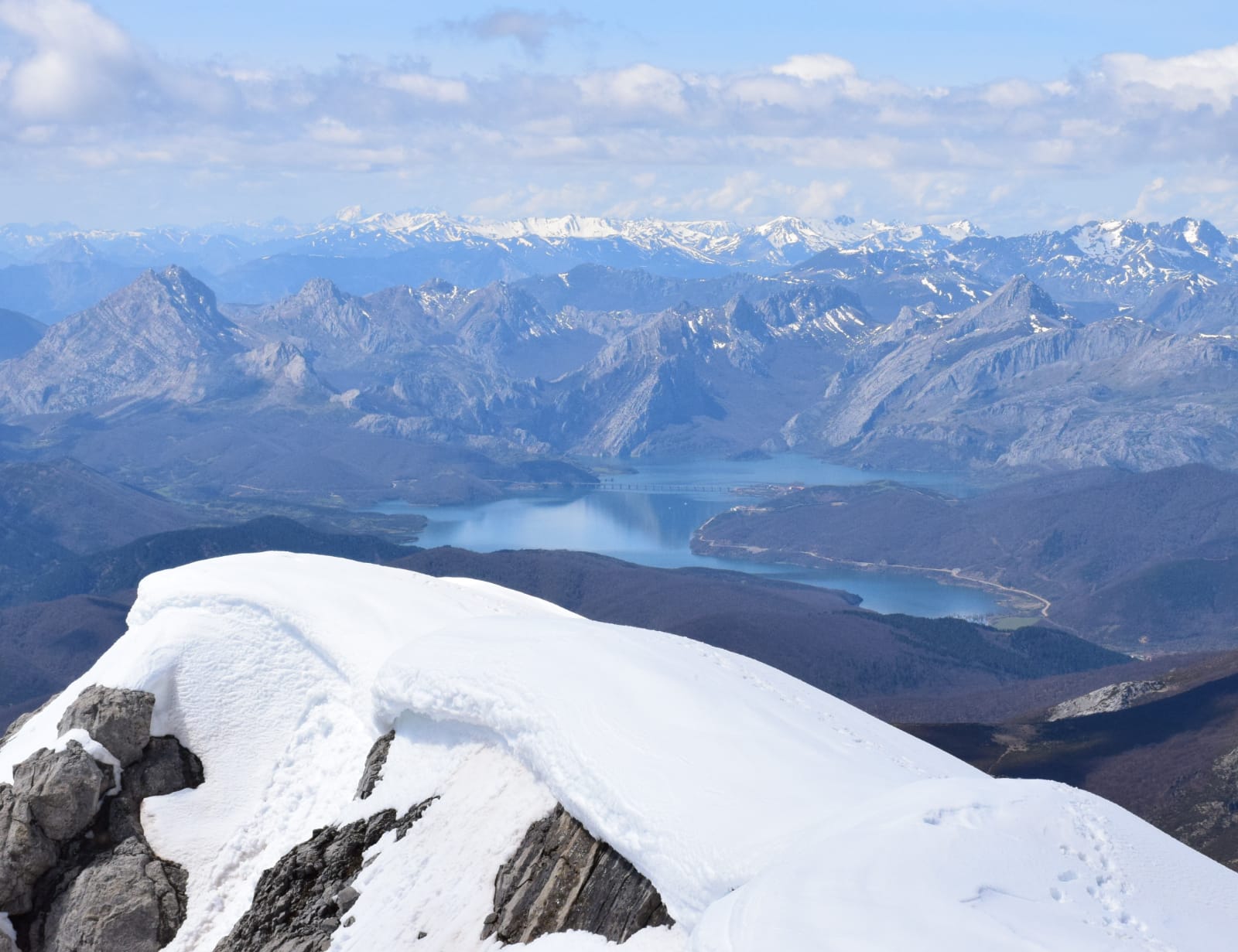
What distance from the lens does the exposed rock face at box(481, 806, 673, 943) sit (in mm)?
21156

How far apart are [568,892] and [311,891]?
6218 mm

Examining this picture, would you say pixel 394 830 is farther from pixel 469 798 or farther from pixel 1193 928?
pixel 1193 928

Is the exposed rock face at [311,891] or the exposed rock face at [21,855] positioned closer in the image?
the exposed rock face at [311,891]

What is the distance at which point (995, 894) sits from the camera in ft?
63.1

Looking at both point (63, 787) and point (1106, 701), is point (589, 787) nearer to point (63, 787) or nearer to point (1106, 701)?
point (63, 787)

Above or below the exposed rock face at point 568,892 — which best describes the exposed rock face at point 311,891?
below

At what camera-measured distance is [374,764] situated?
1092 inches

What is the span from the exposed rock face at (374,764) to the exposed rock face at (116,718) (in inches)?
229

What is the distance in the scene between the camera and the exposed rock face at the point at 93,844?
85.0 feet

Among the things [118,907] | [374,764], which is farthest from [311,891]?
[118,907]

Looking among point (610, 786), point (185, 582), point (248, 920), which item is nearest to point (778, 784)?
point (610, 786)

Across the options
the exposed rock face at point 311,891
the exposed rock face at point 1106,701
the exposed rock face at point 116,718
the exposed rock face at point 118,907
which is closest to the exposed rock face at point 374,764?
the exposed rock face at point 311,891

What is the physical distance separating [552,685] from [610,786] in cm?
375

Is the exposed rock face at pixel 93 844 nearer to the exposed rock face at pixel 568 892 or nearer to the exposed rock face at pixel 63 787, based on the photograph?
the exposed rock face at pixel 63 787
